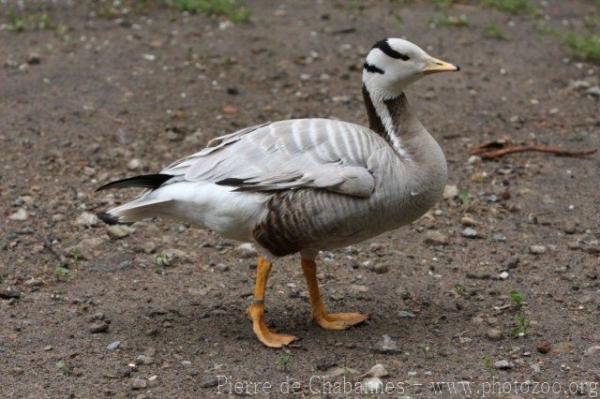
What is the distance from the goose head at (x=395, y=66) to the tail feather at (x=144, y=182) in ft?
4.15

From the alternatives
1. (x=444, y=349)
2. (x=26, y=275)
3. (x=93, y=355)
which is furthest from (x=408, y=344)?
(x=26, y=275)

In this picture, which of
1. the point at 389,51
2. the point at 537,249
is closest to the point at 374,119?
the point at 389,51

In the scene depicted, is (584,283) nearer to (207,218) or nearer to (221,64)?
(207,218)

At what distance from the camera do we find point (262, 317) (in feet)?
17.5

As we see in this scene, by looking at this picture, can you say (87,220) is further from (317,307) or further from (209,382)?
(209,382)

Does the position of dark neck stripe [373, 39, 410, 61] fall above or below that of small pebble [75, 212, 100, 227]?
above

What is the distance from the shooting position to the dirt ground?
16.3 ft

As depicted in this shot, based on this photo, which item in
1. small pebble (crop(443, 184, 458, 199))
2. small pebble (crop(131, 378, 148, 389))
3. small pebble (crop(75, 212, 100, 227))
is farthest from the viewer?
small pebble (crop(443, 184, 458, 199))

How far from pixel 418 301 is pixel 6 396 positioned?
7.92 ft

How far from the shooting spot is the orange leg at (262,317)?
5.22m

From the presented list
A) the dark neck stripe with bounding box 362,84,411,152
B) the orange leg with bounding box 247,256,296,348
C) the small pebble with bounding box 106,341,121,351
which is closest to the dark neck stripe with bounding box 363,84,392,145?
the dark neck stripe with bounding box 362,84,411,152

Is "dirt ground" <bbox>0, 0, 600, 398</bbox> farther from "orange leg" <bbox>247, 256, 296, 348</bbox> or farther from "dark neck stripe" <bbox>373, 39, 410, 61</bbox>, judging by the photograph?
"dark neck stripe" <bbox>373, 39, 410, 61</bbox>

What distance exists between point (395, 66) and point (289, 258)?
1678mm

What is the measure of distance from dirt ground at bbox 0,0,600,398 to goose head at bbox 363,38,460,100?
1302 mm
